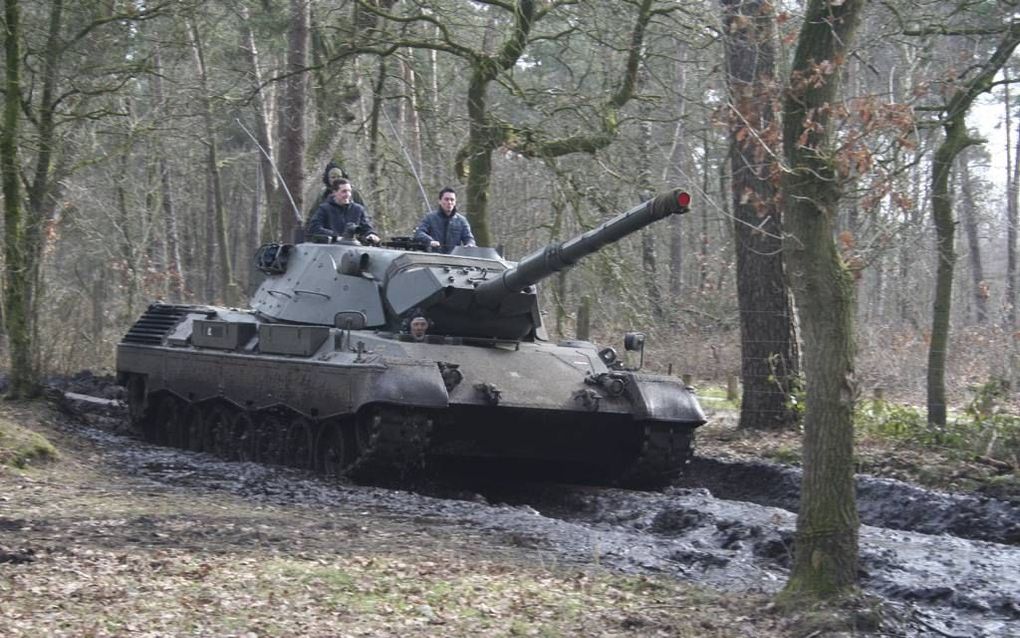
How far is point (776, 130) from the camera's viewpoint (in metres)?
7.48

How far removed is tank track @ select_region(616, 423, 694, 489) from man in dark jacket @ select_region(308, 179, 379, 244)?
4.21 m

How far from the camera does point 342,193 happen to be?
50.6ft

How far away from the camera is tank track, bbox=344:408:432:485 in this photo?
39.0 ft

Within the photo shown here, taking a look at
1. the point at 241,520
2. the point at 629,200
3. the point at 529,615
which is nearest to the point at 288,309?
the point at 241,520

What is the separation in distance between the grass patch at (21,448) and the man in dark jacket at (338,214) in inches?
151

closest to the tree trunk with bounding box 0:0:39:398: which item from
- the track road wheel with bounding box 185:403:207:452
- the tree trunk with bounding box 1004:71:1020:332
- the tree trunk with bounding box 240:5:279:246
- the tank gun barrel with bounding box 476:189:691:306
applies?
the track road wheel with bounding box 185:403:207:452

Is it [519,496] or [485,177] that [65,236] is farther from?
[519,496]

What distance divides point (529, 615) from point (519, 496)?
19.2ft

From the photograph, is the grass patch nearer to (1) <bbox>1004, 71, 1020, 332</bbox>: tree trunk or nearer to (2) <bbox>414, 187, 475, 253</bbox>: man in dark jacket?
(2) <bbox>414, 187, 475, 253</bbox>: man in dark jacket

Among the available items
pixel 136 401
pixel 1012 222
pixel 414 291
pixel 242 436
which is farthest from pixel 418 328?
pixel 1012 222

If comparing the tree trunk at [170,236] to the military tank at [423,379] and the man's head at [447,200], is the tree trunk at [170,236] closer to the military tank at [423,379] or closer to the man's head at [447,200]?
the man's head at [447,200]

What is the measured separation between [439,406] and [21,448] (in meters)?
3.59

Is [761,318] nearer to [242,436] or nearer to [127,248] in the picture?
[242,436]

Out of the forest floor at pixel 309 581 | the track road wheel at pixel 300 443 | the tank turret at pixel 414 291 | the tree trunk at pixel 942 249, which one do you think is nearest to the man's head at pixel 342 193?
the tank turret at pixel 414 291
